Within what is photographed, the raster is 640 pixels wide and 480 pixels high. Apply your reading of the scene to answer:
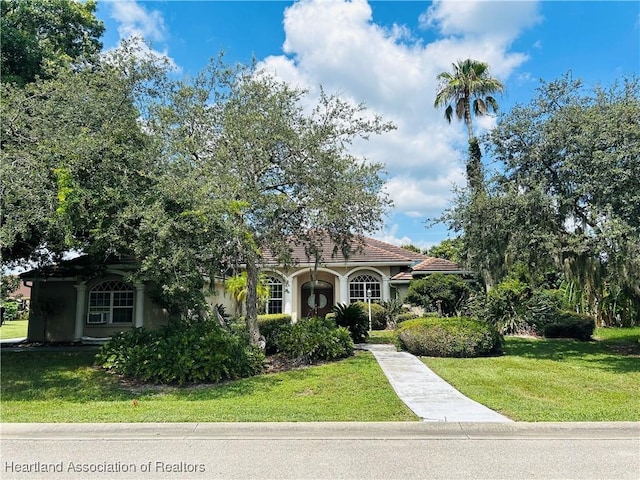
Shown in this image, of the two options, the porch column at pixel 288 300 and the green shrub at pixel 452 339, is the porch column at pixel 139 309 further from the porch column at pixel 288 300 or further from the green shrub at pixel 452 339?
the green shrub at pixel 452 339

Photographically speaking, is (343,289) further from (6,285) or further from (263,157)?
(6,285)

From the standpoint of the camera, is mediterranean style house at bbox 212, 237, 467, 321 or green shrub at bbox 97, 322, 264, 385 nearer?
green shrub at bbox 97, 322, 264, 385

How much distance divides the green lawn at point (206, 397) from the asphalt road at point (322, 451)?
555mm

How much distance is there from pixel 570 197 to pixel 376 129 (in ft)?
18.8

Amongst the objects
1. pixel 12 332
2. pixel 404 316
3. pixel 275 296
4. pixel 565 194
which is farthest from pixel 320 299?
pixel 12 332

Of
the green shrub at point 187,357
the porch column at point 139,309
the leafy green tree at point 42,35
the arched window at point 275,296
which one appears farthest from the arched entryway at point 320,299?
the leafy green tree at point 42,35

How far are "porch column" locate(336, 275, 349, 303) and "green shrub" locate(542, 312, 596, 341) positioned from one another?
9944mm

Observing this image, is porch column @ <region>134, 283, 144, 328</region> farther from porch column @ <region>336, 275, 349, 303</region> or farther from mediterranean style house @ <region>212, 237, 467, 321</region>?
porch column @ <region>336, 275, 349, 303</region>

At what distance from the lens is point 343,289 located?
2600cm

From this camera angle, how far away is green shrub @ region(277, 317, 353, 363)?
1349cm

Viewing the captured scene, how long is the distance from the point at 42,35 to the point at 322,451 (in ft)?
57.8

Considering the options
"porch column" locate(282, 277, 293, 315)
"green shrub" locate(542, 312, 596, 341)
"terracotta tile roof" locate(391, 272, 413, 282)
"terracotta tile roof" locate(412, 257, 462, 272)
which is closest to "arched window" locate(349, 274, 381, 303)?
"terracotta tile roof" locate(391, 272, 413, 282)

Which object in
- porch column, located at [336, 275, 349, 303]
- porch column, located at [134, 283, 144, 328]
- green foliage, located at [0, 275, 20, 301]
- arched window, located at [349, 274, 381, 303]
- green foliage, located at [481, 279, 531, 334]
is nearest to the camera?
green foliage, located at [0, 275, 20, 301]

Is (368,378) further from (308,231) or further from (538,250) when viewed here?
(538,250)
